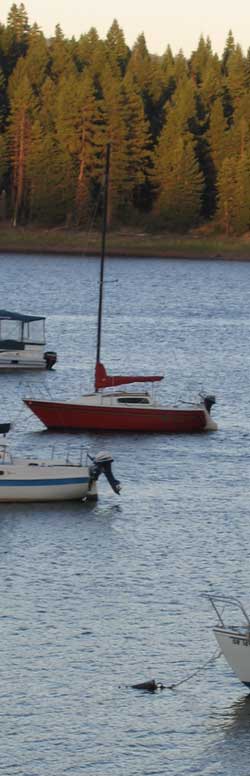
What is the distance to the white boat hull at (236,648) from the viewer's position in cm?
4047

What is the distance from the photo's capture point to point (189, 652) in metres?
46.0

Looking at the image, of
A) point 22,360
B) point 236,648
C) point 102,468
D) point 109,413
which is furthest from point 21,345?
point 236,648

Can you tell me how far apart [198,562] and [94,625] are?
7.62m

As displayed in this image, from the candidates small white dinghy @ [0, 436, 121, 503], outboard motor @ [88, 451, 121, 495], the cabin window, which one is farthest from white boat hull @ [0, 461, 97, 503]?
the cabin window

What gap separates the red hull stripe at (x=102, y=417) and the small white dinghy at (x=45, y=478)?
48.8 ft

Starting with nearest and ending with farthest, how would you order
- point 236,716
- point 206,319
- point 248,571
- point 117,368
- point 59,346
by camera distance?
point 236,716 → point 248,571 → point 117,368 → point 59,346 → point 206,319

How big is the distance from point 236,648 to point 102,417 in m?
36.1

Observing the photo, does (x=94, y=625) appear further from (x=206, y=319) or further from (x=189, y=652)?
(x=206, y=319)

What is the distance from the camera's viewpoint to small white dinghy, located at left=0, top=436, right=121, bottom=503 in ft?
196

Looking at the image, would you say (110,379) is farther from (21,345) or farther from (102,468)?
(21,345)

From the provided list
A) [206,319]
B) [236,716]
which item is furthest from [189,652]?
[206,319]

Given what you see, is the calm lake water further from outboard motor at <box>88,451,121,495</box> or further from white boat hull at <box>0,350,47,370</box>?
white boat hull at <box>0,350,47,370</box>

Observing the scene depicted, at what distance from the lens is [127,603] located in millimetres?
50250

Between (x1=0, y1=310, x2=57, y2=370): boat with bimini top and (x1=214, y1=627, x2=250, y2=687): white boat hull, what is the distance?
59.0m
